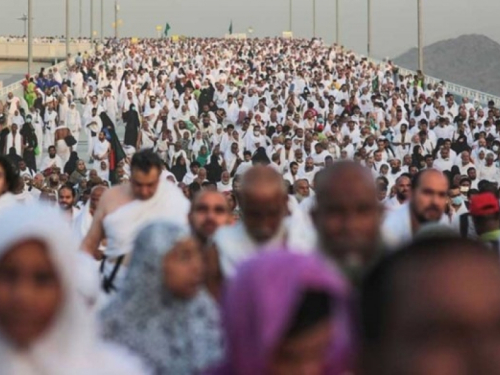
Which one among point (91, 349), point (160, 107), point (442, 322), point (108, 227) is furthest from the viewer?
point (160, 107)

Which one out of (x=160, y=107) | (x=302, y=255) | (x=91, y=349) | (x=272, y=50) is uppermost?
(x=272, y=50)

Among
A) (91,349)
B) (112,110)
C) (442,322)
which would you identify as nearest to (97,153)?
(112,110)

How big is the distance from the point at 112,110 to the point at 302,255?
2858 centimetres

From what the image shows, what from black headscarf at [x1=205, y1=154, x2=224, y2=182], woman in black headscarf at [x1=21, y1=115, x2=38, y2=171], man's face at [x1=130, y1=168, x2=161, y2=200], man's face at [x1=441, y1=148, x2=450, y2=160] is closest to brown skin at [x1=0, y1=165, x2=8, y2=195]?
man's face at [x1=130, y1=168, x2=161, y2=200]

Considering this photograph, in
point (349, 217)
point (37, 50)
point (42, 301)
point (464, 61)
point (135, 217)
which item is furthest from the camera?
point (464, 61)

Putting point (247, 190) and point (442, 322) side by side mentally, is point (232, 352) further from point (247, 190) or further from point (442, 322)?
point (247, 190)

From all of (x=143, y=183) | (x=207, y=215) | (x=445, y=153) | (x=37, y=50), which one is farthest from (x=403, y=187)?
(x=37, y=50)

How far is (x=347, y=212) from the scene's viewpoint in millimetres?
3867

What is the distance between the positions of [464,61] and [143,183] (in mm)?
110546

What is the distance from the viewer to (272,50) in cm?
5572

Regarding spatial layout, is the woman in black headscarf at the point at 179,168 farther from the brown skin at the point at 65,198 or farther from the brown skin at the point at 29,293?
the brown skin at the point at 29,293

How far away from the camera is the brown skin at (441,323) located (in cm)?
153

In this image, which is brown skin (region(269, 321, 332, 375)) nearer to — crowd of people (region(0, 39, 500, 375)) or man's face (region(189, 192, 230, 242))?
crowd of people (region(0, 39, 500, 375))

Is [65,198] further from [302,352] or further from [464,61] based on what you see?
[464,61]
